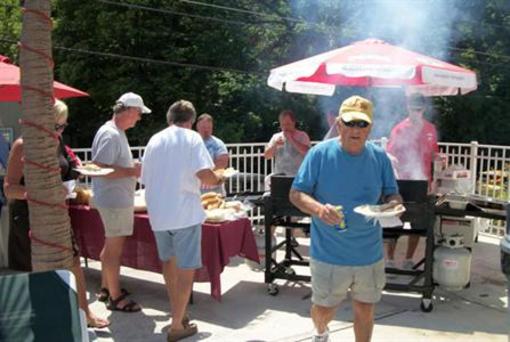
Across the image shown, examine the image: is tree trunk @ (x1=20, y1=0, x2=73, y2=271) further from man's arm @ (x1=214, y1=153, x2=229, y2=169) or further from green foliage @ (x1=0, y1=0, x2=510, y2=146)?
green foliage @ (x1=0, y1=0, x2=510, y2=146)

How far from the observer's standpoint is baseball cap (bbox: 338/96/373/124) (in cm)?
354

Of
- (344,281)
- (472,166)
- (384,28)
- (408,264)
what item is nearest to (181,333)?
(344,281)

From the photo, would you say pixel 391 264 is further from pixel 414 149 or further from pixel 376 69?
pixel 376 69

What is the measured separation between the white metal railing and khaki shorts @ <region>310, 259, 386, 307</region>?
4754 mm

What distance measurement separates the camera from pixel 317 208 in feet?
11.3

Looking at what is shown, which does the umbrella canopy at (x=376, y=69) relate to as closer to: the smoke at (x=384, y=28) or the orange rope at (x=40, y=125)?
the orange rope at (x=40, y=125)

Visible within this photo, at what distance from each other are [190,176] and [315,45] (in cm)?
1641

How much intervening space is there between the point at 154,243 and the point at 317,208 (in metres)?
2.38

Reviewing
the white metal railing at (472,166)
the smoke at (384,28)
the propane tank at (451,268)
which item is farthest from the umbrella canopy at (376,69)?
the smoke at (384,28)

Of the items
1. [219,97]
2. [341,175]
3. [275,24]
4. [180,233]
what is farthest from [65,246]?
[275,24]

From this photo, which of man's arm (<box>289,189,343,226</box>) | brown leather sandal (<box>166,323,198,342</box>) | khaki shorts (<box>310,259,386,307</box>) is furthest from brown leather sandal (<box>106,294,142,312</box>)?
man's arm (<box>289,189,343,226</box>)

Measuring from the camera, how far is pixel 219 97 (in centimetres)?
1964

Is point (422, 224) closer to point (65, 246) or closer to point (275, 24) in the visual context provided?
point (65, 246)

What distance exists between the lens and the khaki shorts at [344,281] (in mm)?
3648
